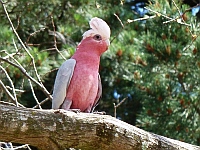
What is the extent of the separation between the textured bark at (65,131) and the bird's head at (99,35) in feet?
1.55

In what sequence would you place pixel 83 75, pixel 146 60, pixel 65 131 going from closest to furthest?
pixel 65 131, pixel 83 75, pixel 146 60

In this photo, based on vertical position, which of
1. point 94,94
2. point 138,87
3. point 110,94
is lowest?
point 110,94

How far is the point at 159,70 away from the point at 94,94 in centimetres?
140

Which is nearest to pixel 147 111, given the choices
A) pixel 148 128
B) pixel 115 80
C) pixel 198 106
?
pixel 148 128

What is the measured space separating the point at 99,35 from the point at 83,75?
7.4 inches

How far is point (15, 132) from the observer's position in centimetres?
148

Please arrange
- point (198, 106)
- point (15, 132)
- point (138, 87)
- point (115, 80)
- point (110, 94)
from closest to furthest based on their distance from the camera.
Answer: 1. point (15, 132)
2. point (198, 106)
3. point (138, 87)
4. point (115, 80)
5. point (110, 94)

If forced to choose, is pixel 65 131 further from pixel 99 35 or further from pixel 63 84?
pixel 99 35

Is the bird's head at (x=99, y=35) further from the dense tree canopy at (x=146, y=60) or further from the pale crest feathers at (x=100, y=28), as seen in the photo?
the dense tree canopy at (x=146, y=60)

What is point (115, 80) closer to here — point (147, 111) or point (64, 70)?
point (147, 111)

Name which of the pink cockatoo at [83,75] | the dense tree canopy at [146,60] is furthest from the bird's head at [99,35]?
the dense tree canopy at [146,60]

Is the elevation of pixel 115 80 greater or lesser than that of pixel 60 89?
lesser

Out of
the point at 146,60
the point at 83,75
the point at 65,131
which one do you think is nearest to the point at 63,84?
the point at 83,75

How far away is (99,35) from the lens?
2.02 m
